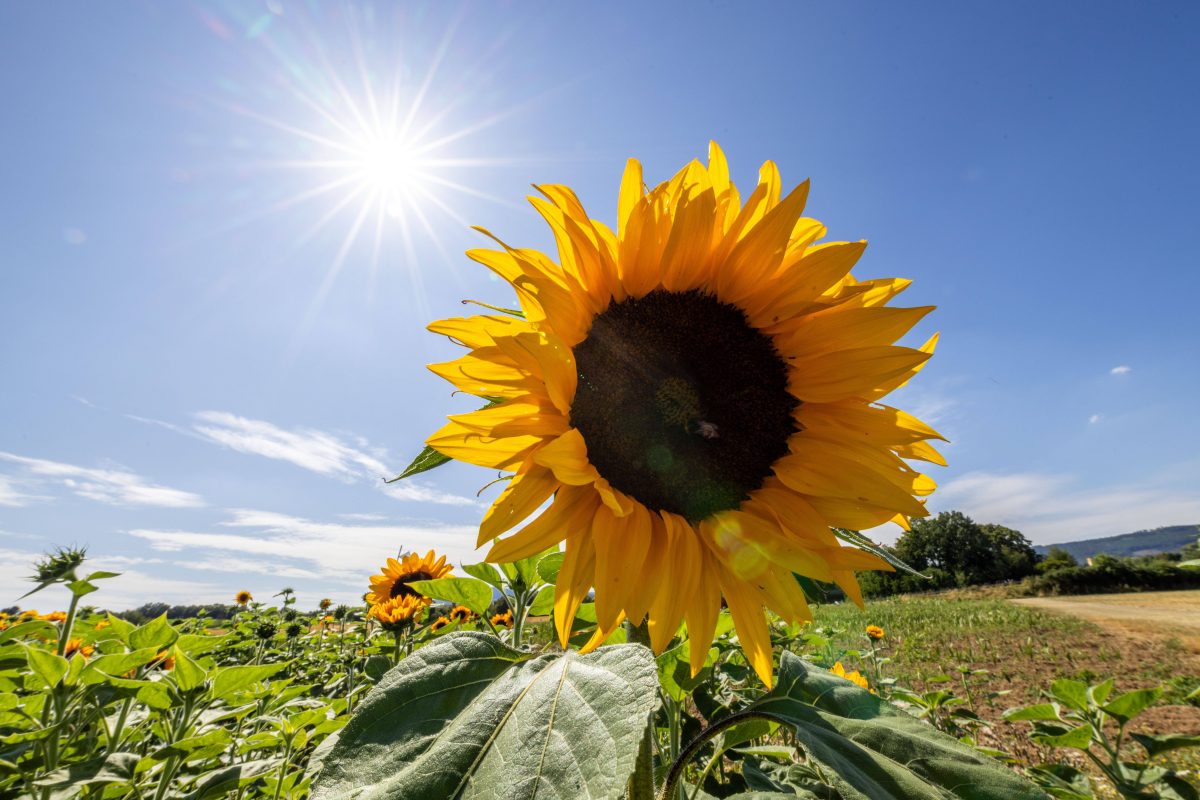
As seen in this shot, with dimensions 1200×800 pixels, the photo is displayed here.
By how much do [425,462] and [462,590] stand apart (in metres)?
0.65

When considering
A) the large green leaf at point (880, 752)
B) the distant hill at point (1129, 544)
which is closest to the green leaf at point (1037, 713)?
the large green leaf at point (880, 752)

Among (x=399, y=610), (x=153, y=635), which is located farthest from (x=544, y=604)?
(x=399, y=610)

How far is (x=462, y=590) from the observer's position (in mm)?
1573

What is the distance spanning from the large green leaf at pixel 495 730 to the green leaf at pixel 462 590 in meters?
0.61

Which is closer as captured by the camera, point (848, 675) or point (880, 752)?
point (880, 752)

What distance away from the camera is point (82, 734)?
2.47 m

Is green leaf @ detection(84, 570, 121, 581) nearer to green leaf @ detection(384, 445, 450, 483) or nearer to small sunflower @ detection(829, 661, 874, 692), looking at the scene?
green leaf @ detection(384, 445, 450, 483)

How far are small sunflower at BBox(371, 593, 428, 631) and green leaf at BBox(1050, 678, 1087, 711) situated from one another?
11.1 ft

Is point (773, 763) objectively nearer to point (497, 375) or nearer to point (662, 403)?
point (662, 403)

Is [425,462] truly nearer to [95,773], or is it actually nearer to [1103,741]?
[95,773]

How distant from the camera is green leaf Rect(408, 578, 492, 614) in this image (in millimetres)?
1559

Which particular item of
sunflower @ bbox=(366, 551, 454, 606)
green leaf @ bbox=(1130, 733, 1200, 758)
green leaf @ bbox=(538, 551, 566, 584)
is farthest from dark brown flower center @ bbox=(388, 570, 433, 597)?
green leaf @ bbox=(1130, 733, 1200, 758)

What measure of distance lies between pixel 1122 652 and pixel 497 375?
15348mm

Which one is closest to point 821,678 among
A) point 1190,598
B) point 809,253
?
point 809,253
